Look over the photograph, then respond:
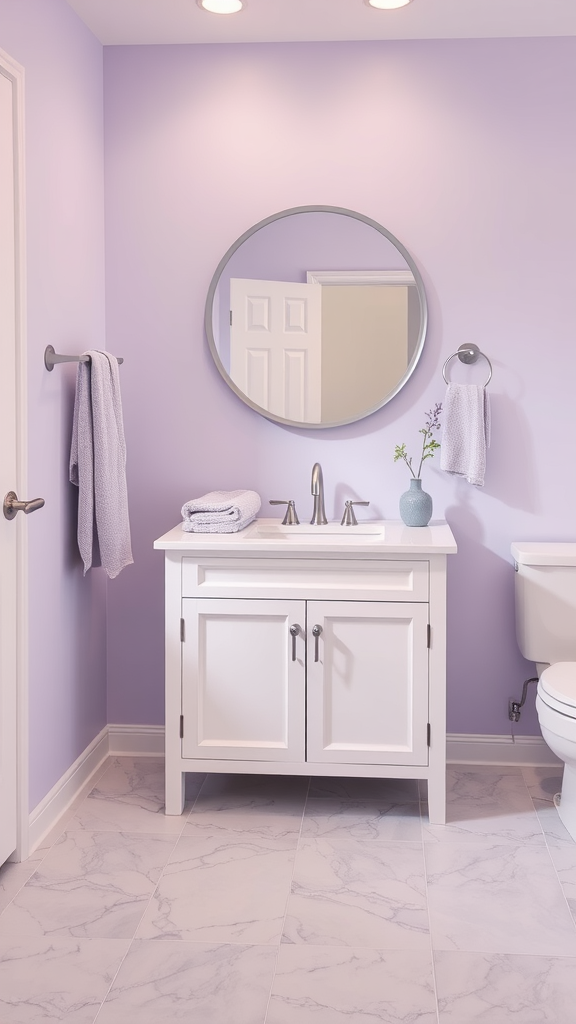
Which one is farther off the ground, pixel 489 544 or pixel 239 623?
pixel 489 544

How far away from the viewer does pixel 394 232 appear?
112 inches

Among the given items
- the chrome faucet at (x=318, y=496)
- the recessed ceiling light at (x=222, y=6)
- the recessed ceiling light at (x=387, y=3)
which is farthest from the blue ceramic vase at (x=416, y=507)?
the recessed ceiling light at (x=222, y=6)

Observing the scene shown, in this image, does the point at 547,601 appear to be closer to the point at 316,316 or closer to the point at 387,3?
the point at 316,316

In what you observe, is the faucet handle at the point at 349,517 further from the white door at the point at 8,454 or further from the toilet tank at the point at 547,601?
the white door at the point at 8,454

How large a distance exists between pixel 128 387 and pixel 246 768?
1.26 metres

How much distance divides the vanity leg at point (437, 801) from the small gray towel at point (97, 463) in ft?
3.53

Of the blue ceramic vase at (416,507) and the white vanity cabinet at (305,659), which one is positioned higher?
the blue ceramic vase at (416,507)

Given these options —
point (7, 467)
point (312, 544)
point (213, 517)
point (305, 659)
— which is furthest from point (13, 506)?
point (305, 659)

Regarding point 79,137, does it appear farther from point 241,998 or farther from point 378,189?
point 241,998

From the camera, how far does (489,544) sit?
2912mm

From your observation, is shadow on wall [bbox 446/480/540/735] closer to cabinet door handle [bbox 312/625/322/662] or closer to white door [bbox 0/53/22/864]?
cabinet door handle [bbox 312/625/322/662]


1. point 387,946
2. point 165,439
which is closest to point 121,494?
point 165,439

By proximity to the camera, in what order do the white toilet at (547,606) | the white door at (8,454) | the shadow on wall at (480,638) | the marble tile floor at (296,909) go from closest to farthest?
the marble tile floor at (296,909)
the white door at (8,454)
the white toilet at (547,606)
the shadow on wall at (480,638)

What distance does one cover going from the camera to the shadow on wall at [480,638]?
2916mm
